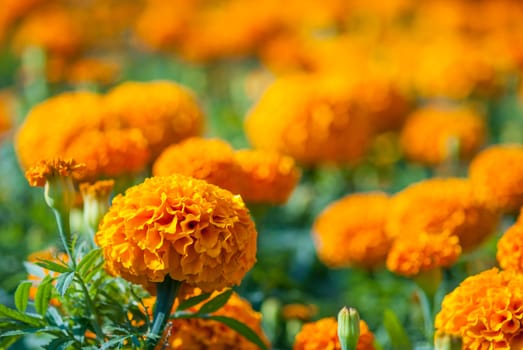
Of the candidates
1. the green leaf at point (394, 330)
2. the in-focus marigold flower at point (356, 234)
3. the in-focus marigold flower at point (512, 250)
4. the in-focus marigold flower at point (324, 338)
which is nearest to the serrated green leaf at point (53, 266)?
the in-focus marigold flower at point (324, 338)

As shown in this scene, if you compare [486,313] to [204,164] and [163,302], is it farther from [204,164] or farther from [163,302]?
[204,164]

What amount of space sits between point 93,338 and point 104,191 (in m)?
0.27

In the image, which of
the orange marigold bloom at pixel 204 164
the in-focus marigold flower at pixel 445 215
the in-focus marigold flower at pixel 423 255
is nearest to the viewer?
the in-focus marigold flower at pixel 423 255

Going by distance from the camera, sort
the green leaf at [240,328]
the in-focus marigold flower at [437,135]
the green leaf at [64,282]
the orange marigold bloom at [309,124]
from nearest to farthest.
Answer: the green leaf at [64,282] → the green leaf at [240,328] → the orange marigold bloom at [309,124] → the in-focus marigold flower at [437,135]

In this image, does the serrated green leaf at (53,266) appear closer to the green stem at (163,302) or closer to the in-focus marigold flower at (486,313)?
the green stem at (163,302)

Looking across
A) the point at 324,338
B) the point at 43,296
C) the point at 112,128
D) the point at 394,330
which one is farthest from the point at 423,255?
the point at 112,128

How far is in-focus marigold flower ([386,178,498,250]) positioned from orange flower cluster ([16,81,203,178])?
2.12 ft

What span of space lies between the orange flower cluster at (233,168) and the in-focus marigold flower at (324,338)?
426mm

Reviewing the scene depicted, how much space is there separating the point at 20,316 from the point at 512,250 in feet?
2.96

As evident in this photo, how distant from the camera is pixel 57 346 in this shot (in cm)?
161

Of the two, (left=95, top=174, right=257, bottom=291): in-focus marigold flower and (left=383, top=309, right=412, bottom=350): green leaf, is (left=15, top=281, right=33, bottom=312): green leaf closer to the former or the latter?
(left=95, top=174, right=257, bottom=291): in-focus marigold flower

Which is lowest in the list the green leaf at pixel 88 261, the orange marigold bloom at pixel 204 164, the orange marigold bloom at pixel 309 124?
the green leaf at pixel 88 261

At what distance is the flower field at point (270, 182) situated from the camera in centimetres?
163

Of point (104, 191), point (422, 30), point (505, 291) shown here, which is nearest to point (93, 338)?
point (104, 191)
